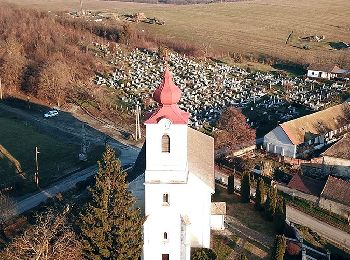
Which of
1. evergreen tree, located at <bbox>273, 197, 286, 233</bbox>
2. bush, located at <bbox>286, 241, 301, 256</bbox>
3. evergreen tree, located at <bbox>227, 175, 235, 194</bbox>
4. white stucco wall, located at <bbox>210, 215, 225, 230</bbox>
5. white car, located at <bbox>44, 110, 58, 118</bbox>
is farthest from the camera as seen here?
white car, located at <bbox>44, 110, 58, 118</bbox>

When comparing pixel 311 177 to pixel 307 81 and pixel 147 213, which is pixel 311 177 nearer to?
pixel 147 213

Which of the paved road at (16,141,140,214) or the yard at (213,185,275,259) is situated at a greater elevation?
the paved road at (16,141,140,214)

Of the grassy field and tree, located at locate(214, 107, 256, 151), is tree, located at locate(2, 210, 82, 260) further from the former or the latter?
tree, located at locate(214, 107, 256, 151)

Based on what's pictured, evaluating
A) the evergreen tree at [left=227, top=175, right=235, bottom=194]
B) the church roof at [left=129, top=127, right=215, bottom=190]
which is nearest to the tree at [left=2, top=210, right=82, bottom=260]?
the church roof at [left=129, top=127, right=215, bottom=190]

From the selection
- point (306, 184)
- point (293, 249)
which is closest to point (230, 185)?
point (306, 184)

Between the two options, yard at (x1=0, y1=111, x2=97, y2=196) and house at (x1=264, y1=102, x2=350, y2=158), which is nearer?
yard at (x1=0, y1=111, x2=97, y2=196)

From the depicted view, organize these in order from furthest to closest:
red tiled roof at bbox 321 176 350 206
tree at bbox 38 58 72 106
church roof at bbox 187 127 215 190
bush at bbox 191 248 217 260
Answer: tree at bbox 38 58 72 106, red tiled roof at bbox 321 176 350 206, church roof at bbox 187 127 215 190, bush at bbox 191 248 217 260

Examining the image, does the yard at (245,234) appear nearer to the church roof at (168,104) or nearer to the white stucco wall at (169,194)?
the white stucco wall at (169,194)
